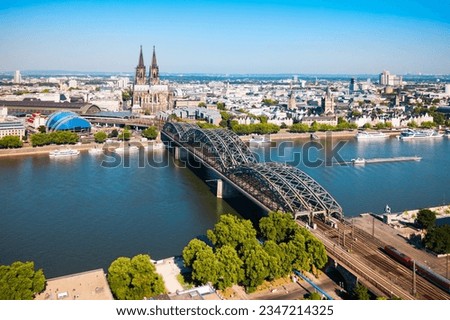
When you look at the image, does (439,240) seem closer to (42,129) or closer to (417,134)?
(417,134)

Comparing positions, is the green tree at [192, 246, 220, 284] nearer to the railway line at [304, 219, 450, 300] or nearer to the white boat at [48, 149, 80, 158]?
the railway line at [304, 219, 450, 300]

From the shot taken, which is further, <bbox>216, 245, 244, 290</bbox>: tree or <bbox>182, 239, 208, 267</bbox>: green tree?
<bbox>182, 239, 208, 267</bbox>: green tree

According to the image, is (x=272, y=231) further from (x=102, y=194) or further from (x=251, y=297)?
(x=102, y=194)

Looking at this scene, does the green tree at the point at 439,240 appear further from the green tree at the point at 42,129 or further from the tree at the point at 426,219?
the green tree at the point at 42,129

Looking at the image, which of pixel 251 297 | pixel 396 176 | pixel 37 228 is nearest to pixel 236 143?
pixel 396 176

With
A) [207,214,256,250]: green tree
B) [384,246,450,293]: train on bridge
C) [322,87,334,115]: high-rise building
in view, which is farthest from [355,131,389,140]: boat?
[207,214,256,250]: green tree

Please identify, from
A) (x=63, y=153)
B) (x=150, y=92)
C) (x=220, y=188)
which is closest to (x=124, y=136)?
(x=63, y=153)

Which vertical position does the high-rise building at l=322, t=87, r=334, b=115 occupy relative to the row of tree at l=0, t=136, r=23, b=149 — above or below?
above
